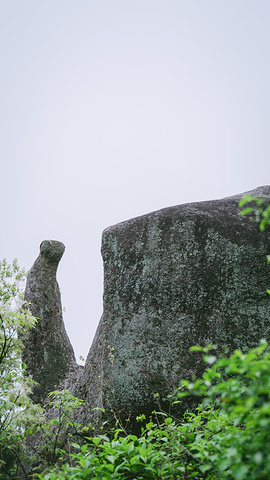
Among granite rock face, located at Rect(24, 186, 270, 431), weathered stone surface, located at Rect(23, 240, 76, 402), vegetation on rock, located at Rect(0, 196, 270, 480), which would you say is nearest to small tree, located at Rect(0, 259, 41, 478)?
vegetation on rock, located at Rect(0, 196, 270, 480)

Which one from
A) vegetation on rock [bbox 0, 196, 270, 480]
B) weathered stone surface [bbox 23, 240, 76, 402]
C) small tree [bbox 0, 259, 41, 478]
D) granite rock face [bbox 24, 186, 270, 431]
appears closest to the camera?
vegetation on rock [bbox 0, 196, 270, 480]

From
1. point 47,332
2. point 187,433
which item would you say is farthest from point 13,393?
point 47,332

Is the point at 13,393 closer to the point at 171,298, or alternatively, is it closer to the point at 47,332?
the point at 171,298

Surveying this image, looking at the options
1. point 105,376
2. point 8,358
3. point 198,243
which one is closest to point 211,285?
point 198,243

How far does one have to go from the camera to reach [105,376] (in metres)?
4.63

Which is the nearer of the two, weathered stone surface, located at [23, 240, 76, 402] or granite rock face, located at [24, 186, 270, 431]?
granite rock face, located at [24, 186, 270, 431]

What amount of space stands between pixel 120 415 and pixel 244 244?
9.69 feet

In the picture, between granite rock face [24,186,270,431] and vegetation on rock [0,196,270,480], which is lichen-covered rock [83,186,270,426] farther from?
vegetation on rock [0,196,270,480]

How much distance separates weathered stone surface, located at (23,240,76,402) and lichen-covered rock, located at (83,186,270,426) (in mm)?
1536

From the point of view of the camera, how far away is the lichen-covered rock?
175 inches

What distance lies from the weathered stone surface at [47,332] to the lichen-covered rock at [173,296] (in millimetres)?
1536

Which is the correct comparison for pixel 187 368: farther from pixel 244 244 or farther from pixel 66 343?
pixel 66 343

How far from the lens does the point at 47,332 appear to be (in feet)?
23.6

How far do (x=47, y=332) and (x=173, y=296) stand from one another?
355cm
